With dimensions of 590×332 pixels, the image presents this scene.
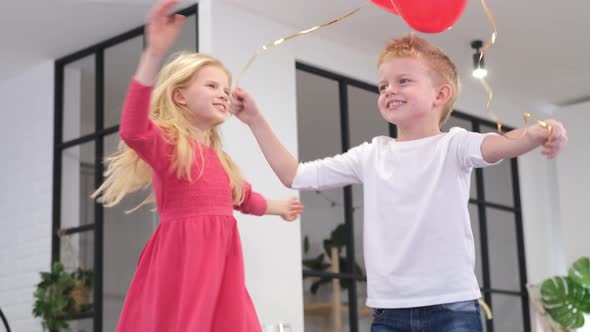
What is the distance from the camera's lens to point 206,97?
2430 millimetres

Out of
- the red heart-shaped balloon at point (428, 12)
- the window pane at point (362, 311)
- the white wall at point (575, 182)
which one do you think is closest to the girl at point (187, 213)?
the red heart-shaped balloon at point (428, 12)

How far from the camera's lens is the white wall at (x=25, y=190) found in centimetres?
520

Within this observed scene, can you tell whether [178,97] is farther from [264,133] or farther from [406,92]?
[406,92]

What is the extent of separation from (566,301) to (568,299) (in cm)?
2

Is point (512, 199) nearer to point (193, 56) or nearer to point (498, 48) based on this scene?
point (498, 48)

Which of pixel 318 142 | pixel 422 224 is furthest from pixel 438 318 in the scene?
pixel 318 142

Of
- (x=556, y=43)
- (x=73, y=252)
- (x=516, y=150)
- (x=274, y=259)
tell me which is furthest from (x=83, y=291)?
(x=516, y=150)

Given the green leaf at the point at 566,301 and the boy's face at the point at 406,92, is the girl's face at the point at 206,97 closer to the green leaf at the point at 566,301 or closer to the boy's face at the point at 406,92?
the boy's face at the point at 406,92

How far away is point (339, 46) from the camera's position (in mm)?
5113

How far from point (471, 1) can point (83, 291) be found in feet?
9.00

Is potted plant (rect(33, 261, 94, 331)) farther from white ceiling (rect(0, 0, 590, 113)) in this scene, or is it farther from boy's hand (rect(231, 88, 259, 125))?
boy's hand (rect(231, 88, 259, 125))

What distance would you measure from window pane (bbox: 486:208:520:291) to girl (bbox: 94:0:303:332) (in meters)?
4.10

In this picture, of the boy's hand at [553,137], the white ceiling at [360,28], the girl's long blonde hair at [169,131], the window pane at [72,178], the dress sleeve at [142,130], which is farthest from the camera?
the window pane at [72,178]

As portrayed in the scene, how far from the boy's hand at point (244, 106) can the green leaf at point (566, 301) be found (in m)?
4.41
